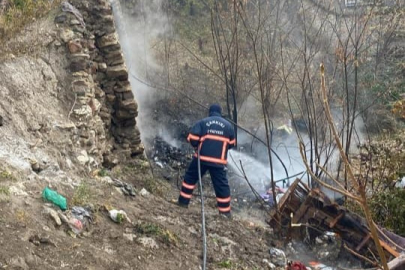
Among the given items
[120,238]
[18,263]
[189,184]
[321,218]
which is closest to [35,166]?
[120,238]

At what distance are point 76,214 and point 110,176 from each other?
6.53ft

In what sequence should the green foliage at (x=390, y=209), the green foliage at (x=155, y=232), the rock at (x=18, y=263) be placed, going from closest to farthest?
the rock at (x=18, y=263) < the green foliage at (x=155, y=232) < the green foliage at (x=390, y=209)

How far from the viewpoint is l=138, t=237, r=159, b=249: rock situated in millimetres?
4848

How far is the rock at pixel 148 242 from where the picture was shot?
4.85 meters

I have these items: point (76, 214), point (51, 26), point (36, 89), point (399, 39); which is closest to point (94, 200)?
point (76, 214)

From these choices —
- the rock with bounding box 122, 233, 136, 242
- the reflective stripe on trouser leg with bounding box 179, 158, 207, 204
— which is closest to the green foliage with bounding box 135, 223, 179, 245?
the rock with bounding box 122, 233, 136, 242

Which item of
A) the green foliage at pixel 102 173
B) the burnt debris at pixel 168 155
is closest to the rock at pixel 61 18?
the green foliage at pixel 102 173

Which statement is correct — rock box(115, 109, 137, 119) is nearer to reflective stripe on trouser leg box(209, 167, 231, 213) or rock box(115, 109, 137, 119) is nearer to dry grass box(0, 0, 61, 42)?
reflective stripe on trouser leg box(209, 167, 231, 213)

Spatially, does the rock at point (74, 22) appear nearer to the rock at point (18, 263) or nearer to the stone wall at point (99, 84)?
the stone wall at point (99, 84)

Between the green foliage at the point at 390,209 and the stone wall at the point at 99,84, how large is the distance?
11.5ft

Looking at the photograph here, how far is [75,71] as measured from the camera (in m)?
7.00

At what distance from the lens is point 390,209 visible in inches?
292

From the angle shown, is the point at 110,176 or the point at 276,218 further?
the point at 276,218

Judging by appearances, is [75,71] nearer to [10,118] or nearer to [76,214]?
[10,118]
